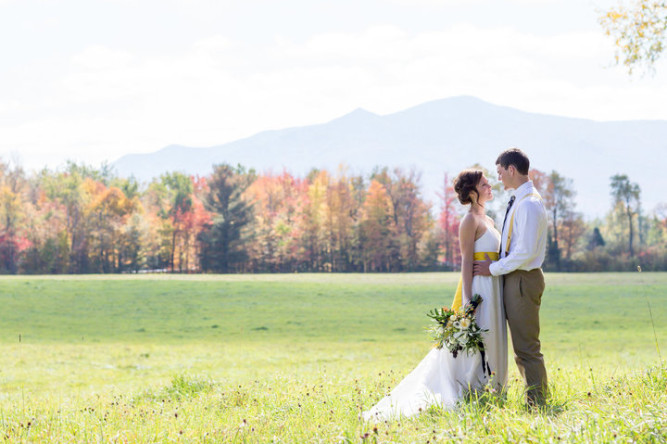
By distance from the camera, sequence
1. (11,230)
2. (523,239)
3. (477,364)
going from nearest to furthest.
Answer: (523,239)
(477,364)
(11,230)

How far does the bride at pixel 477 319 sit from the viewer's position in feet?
21.6

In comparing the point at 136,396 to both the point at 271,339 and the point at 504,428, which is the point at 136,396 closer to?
the point at 504,428

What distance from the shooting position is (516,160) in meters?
6.52

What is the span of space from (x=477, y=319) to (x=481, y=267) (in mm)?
512

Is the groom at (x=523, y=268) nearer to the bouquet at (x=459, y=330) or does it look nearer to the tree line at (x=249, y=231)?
the bouquet at (x=459, y=330)

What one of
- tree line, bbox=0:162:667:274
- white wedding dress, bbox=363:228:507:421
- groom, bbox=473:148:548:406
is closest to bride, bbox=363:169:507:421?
white wedding dress, bbox=363:228:507:421

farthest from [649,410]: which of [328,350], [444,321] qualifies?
[328,350]

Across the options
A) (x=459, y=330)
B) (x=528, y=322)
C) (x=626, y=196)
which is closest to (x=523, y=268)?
(x=528, y=322)

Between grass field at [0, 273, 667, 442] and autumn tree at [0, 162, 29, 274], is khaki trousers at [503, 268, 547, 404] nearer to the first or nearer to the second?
grass field at [0, 273, 667, 442]

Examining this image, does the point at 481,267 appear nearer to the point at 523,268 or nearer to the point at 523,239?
the point at 523,268

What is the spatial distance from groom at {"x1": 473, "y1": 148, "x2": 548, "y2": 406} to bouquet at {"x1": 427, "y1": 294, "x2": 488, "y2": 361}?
32 centimetres

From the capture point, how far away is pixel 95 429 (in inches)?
262

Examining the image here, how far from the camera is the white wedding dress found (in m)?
6.60

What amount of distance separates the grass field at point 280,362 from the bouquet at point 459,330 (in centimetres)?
52
